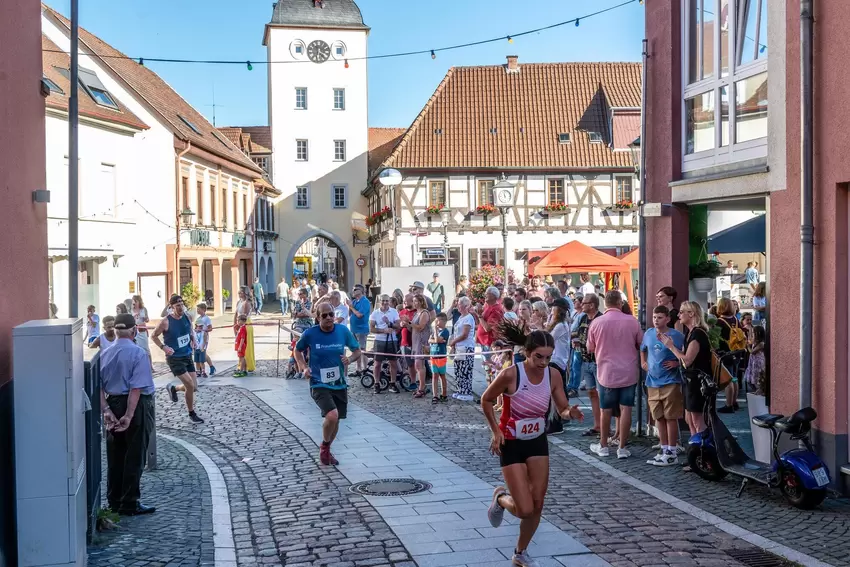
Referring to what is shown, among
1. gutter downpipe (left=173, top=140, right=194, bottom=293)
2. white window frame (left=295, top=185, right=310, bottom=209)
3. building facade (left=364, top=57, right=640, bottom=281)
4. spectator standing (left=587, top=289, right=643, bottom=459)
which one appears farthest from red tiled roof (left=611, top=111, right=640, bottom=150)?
spectator standing (left=587, top=289, right=643, bottom=459)

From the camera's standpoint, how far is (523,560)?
6281 millimetres

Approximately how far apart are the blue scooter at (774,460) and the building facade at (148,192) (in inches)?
790

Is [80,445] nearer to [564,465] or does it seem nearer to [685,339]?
[564,465]

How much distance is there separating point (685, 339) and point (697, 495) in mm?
1981

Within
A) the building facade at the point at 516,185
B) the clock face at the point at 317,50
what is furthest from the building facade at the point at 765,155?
the clock face at the point at 317,50

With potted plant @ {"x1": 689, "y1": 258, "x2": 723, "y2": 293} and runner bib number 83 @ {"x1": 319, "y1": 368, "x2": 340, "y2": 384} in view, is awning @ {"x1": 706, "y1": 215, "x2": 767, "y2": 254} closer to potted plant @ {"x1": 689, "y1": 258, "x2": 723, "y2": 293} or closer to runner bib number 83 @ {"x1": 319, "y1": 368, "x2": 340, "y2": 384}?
potted plant @ {"x1": 689, "y1": 258, "x2": 723, "y2": 293}

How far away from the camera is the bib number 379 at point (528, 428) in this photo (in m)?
6.54

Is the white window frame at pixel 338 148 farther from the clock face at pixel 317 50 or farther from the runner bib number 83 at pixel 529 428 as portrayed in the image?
the runner bib number 83 at pixel 529 428

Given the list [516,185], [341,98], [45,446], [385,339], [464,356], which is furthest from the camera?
[341,98]

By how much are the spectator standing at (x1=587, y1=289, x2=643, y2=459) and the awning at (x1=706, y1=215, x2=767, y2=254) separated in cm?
415

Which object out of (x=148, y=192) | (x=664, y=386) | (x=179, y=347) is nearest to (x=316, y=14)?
(x=148, y=192)

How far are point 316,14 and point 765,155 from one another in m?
47.0

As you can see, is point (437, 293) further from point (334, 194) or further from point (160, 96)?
point (334, 194)

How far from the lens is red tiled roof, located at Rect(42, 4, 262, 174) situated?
34.4 meters
